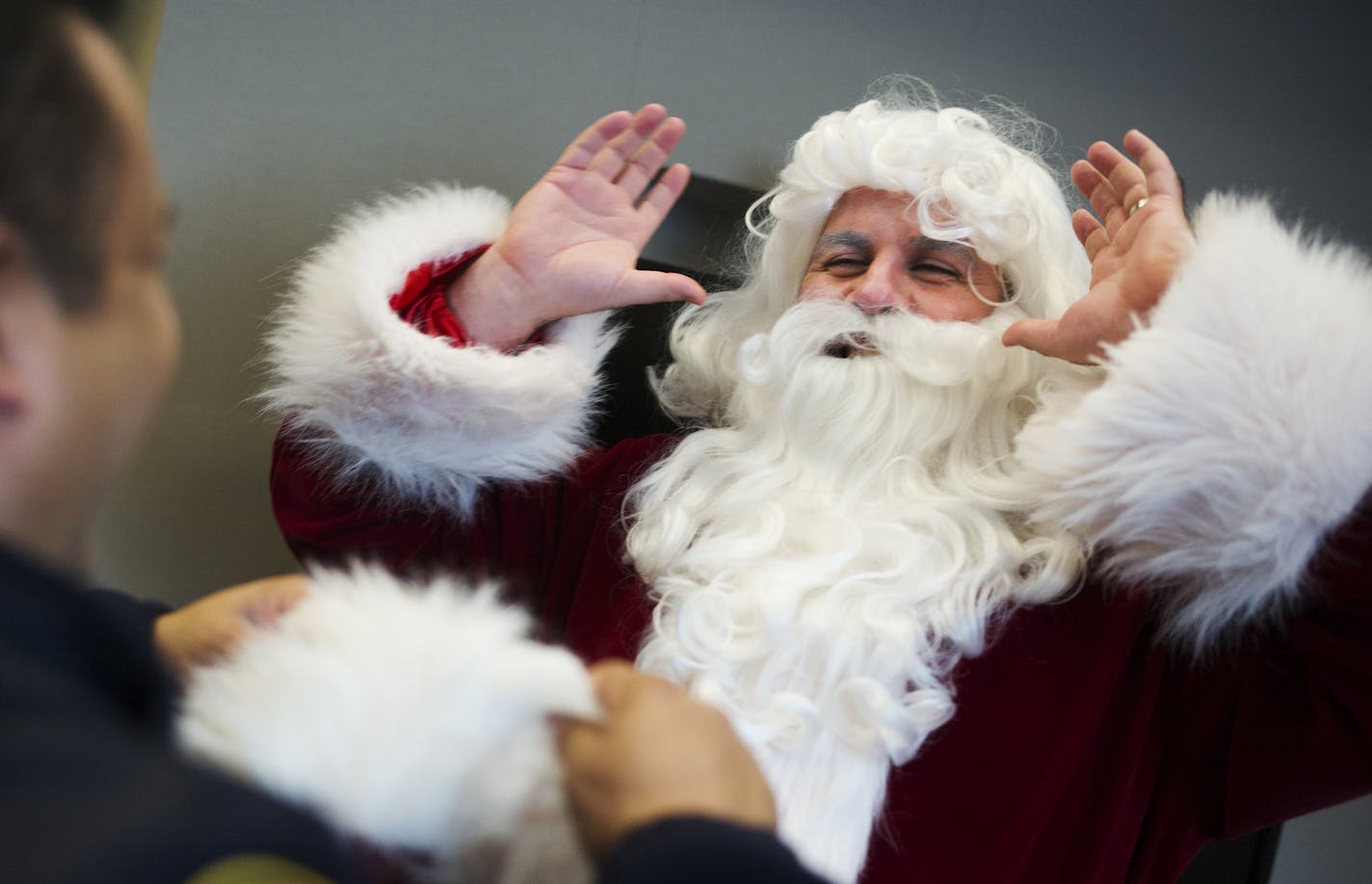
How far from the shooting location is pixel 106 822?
1.20 feet

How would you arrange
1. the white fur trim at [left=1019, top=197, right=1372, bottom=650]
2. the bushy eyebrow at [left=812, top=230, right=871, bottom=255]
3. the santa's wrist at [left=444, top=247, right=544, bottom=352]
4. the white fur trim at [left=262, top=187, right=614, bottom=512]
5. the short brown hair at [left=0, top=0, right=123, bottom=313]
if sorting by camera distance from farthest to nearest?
the bushy eyebrow at [left=812, top=230, right=871, bottom=255] → the santa's wrist at [left=444, top=247, right=544, bottom=352] → the white fur trim at [left=262, top=187, right=614, bottom=512] → the white fur trim at [left=1019, top=197, right=1372, bottom=650] → the short brown hair at [left=0, top=0, right=123, bottom=313]

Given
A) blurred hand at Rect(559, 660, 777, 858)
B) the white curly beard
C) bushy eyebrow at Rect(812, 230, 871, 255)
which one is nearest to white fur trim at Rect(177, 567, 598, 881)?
blurred hand at Rect(559, 660, 777, 858)

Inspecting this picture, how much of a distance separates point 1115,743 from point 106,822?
971mm

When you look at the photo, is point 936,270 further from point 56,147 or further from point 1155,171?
point 56,147

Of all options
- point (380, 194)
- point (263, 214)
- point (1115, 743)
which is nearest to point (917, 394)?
point (1115, 743)

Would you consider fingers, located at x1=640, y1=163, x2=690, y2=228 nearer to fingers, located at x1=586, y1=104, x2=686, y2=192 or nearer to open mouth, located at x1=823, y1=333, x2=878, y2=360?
fingers, located at x1=586, y1=104, x2=686, y2=192

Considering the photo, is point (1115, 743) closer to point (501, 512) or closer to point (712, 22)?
point (501, 512)

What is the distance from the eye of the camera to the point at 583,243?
1.29 m

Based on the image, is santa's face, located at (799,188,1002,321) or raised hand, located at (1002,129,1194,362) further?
santa's face, located at (799,188,1002,321)

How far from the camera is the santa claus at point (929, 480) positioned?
0.92 metres

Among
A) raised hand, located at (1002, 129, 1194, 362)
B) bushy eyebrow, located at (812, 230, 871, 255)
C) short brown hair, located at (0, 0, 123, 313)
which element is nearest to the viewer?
short brown hair, located at (0, 0, 123, 313)

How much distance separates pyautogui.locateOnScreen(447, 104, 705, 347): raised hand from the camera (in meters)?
1.25

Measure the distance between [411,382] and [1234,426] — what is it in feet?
2.72

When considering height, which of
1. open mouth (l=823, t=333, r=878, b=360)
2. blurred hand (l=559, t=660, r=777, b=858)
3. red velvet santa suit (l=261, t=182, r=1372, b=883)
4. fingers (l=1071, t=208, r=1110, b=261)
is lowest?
red velvet santa suit (l=261, t=182, r=1372, b=883)
